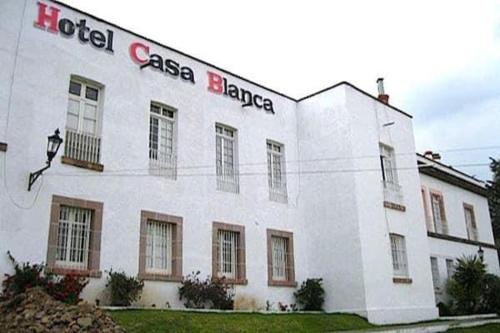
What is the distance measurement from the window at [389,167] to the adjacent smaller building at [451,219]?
3867 mm

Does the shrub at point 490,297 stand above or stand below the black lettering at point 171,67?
below

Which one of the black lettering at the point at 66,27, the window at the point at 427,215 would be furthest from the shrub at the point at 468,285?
the black lettering at the point at 66,27

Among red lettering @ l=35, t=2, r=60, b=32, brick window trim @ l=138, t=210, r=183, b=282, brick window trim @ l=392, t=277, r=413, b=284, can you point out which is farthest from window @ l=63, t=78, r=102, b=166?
brick window trim @ l=392, t=277, r=413, b=284

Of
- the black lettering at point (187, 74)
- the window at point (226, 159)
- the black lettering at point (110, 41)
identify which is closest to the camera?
the black lettering at point (110, 41)

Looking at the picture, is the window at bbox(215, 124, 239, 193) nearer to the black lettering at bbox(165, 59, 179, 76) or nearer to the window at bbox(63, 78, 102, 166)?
the black lettering at bbox(165, 59, 179, 76)

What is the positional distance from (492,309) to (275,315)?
40.3 feet

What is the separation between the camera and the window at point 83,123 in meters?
12.8

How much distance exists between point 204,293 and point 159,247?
1698 millimetres

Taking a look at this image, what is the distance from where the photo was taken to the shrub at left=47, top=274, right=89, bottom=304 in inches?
432

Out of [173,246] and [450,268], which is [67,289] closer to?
[173,246]

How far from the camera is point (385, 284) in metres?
17.2

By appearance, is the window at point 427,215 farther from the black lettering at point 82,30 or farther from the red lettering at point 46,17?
the red lettering at point 46,17

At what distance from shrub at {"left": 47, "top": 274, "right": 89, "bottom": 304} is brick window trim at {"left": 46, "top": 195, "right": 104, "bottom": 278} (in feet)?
1.34

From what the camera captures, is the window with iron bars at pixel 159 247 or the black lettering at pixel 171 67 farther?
the black lettering at pixel 171 67
